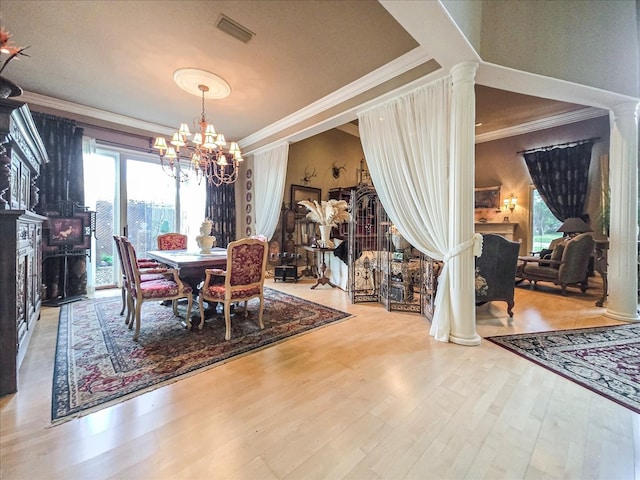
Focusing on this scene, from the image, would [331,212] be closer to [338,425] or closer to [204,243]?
[204,243]

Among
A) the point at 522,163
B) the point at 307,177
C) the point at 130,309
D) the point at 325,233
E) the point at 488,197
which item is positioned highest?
the point at 522,163

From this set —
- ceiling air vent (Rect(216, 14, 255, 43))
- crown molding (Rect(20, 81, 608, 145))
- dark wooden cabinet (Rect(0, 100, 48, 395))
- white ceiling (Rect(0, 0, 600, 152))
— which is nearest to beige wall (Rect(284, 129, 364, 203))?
crown molding (Rect(20, 81, 608, 145))

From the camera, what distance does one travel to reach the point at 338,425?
1496mm

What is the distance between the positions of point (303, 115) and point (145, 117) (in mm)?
2822

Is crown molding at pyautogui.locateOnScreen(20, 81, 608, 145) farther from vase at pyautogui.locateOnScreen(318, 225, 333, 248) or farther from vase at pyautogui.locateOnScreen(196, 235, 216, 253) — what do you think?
vase at pyautogui.locateOnScreen(196, 235, 216, 253)

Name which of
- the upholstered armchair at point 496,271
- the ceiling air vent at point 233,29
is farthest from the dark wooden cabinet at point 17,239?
the upholstered armchair at point 496,271

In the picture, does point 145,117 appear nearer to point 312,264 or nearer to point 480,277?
point 312,264

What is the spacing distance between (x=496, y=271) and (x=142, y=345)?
4.00 metres

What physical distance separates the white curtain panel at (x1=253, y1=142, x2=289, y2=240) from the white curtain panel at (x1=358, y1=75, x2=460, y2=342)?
2.36 m

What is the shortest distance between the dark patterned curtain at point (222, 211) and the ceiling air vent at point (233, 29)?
11.5ft

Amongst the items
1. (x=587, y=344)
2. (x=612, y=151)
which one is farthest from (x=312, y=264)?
(x=612, y=151)

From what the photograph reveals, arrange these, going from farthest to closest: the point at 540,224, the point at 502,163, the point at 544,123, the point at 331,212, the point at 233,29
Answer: the point at 502,163
the point at 540,224
the point at 544,123
the point at 331,212
the point at 233,29

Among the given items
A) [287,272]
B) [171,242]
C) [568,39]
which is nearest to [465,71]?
[568,39]

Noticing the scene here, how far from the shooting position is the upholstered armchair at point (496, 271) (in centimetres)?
335
